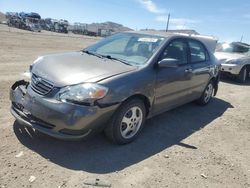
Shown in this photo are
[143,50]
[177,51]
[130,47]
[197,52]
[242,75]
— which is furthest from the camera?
[242,75]

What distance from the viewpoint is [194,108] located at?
6.46m

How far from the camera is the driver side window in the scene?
4.69 metres

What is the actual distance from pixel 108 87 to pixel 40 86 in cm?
93

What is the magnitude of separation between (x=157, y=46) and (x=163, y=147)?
1.67m

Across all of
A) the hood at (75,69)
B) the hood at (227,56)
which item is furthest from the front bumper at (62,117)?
the hood at (227,56)

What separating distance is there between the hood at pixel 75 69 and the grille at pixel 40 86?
56 millimetres

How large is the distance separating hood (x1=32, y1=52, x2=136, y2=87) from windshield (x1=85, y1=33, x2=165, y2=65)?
320mm

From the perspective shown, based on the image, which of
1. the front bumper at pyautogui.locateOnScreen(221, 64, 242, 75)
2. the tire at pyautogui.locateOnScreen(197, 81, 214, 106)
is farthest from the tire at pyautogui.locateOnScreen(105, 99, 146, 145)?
the front bumper at pyautogui.locateOnScreen(221, 64, 242, 75)

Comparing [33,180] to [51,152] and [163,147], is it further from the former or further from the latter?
[163,147]

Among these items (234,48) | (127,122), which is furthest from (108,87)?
(234,48)

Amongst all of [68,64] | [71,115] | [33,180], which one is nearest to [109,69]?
[68,64]

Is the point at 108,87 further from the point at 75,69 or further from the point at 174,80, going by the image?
the point at 174,80

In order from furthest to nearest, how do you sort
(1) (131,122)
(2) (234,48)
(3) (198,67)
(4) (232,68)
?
(2) (234,48)
(4) (232,68)
(3) (198,67)
(1) (131,122)

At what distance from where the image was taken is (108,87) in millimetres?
3512
